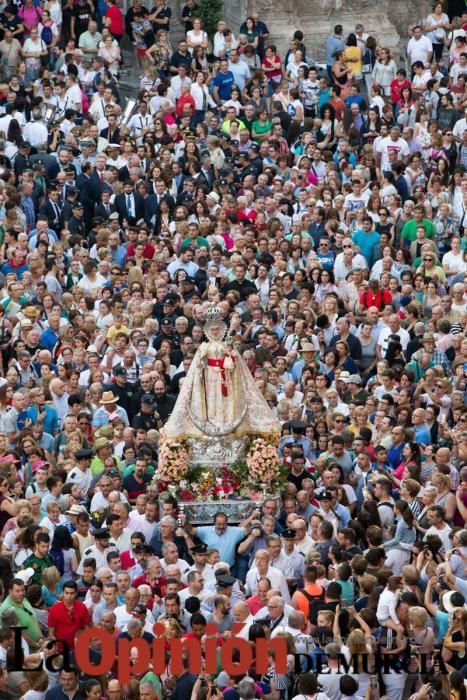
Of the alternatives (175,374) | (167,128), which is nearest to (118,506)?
(175,374)

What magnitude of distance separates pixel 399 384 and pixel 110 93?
1033cm

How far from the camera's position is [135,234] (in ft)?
113

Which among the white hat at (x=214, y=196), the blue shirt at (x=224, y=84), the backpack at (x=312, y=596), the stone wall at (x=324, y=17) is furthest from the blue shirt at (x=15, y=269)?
the backpack at (x=312, y=596)

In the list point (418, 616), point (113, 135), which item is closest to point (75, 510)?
point (418, 616)

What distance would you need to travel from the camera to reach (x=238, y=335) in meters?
31.3

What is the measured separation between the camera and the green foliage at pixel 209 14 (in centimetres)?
4159

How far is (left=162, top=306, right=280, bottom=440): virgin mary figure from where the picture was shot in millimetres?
27906

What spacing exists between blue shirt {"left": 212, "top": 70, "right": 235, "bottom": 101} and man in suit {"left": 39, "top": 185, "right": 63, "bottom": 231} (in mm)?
5069

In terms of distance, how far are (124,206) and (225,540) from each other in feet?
32.0

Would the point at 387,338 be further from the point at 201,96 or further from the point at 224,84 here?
the point at 224,84

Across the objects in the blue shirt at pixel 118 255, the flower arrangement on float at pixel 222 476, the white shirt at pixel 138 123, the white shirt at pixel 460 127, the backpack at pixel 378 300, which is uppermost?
the white shirt at pixel 138 123

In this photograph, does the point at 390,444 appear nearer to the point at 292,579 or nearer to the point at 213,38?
the point at 292,579

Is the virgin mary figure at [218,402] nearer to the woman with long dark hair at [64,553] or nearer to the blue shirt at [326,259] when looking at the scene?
the woman with long dark hair at [64,553]

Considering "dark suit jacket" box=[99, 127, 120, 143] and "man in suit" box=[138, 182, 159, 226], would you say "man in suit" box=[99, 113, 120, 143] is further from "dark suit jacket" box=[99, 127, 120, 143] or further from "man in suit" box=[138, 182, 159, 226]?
"man in suit" box=[138, 182, 159, 226]
